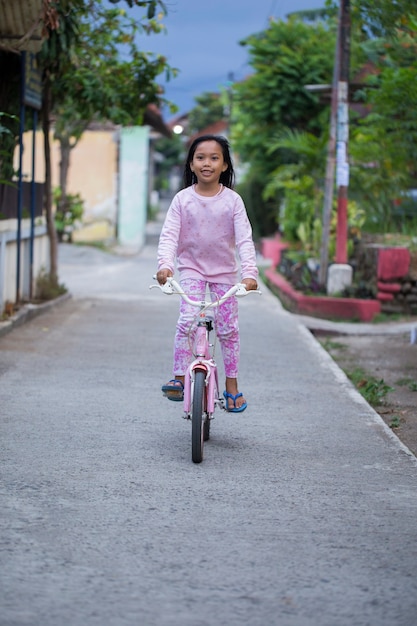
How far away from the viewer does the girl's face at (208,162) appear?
20.5 feet

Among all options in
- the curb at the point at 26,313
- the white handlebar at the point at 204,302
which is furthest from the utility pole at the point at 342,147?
the white handlebar at the point at 204,302

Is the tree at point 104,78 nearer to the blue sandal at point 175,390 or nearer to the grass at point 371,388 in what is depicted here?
the grass at point 371,388

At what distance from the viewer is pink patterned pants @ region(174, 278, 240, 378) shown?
20.2 ft

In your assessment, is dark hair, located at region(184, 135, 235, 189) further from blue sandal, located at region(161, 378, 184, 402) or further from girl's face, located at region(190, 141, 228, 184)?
blue sandal, located at region(161, 378, 184, 402)

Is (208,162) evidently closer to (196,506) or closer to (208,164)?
(208,164)

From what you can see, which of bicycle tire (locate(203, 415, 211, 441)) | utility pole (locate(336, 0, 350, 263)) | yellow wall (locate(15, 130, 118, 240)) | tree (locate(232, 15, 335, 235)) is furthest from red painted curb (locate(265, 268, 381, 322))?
yellow wall (locate(15, 130, 118, 240))

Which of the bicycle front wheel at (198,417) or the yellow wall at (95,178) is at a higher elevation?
the yellow wall at (95,178)

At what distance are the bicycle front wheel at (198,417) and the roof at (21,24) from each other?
5206mm

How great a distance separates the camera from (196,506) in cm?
494

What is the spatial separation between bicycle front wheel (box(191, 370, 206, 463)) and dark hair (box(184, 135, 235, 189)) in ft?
4.44

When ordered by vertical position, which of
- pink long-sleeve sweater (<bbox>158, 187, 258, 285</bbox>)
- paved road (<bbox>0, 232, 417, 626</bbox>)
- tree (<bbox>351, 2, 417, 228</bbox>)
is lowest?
paved road (<bbox>0, 232, 417, 626</bbox>)

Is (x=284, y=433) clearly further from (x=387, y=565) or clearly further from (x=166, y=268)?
(x=387, y=565)

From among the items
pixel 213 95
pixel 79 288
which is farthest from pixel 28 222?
pixel 213 95

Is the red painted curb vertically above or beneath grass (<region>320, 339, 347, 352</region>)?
above
